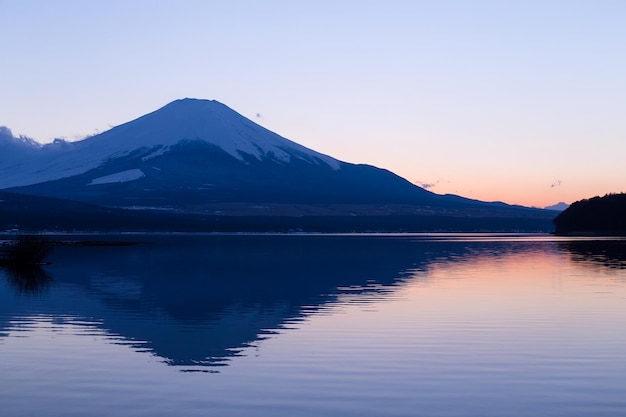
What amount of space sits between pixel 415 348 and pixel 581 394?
6.62 meters

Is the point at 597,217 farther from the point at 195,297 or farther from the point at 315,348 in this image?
the point at 315,348

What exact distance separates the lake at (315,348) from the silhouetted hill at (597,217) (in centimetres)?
13520

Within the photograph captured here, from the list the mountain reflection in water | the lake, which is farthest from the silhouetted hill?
the lake

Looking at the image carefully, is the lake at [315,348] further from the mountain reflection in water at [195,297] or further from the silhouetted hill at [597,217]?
the silhouetted hill at [597,217]

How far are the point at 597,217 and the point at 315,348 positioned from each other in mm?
165625

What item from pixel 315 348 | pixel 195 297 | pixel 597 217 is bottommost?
pixel 315 348

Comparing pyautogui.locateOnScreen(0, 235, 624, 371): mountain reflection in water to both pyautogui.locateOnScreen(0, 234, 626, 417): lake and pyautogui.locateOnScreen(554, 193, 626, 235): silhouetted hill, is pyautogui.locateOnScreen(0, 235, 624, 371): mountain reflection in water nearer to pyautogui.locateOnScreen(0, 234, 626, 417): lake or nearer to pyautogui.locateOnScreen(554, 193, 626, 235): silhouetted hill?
pyautogui.locateOnScreen(0, 234, 626, 417): lake

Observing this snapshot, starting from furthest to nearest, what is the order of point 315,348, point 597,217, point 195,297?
point 597,217, point 195,297, point 315,348

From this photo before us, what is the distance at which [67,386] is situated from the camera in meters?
18.6

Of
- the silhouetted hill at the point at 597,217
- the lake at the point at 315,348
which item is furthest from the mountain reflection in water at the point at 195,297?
the silhouetted hill at the point at 597,217

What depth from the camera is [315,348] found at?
2372 centimetres

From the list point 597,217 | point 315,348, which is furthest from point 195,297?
point 597,217

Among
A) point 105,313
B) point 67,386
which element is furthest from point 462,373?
point 105,313

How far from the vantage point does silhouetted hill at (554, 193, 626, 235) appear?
17575cm
